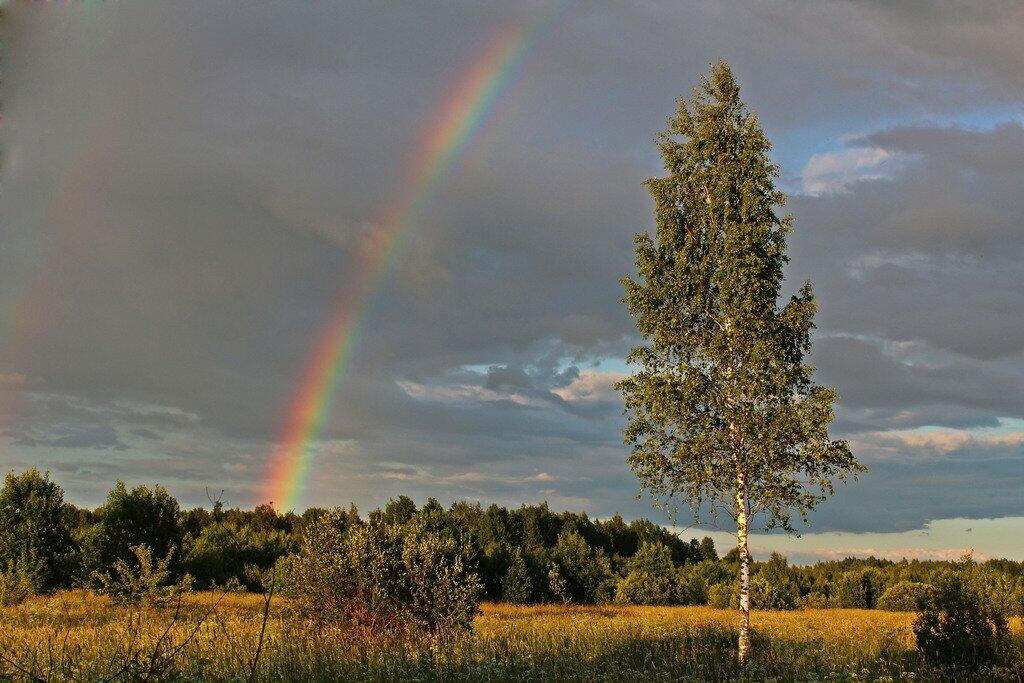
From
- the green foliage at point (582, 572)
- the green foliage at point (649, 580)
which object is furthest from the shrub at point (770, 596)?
the green foliage at point (582, 572)

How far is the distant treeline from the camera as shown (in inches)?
1437

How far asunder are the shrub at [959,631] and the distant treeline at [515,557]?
55.3 ft

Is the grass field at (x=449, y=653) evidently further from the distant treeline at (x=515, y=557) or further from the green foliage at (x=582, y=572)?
the green foliage at (x=582, y=572)

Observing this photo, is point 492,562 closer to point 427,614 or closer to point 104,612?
point 104,612

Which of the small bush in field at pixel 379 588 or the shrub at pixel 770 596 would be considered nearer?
the small bush in field at pixel 379 588

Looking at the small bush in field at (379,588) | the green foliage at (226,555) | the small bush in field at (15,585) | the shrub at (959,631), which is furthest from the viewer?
the green foliage at (226,555)

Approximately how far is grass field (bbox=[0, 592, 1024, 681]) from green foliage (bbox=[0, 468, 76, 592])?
8967 millimetres

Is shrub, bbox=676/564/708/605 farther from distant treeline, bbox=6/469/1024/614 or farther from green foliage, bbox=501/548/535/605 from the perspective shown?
green foliage, bbox=501/548/535/605

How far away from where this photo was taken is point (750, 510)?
2323 centimetres

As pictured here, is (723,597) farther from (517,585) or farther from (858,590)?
(517,585)

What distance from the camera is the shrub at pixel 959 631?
18.1 meters

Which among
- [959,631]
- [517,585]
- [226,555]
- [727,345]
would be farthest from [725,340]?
[226,555]

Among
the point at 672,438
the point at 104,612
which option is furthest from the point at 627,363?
the point at 104,612

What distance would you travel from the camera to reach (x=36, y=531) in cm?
3606
